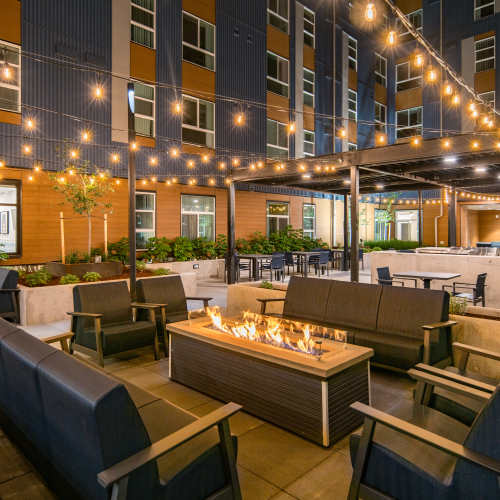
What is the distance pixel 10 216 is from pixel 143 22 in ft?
21.6

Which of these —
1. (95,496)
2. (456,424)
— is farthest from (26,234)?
(456,424)

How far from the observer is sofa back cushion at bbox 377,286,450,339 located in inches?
147

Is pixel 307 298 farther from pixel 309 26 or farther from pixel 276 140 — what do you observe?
pixel 309 26

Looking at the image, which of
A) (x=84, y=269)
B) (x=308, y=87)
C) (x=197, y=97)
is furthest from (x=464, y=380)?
(x=308, y=87)

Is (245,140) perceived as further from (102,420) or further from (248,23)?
(102,420)

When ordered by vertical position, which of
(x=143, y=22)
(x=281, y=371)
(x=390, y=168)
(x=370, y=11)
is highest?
(x=143, y=22)

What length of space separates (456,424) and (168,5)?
13050 mm

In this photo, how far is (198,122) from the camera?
41.9ft

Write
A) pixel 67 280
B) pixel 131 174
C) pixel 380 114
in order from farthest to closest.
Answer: pixel 380 114 → pixel 67 280 → pixel 131 174

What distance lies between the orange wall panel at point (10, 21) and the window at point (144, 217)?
4.46m

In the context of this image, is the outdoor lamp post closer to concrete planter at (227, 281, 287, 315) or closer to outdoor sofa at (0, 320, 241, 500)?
concrete planter at (227, 281, 287, 315)

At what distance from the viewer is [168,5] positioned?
11.7 m

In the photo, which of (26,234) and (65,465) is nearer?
(65,465)

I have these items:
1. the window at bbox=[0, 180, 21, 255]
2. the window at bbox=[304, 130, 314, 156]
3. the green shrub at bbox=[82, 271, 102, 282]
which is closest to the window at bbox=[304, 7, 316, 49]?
the window at bbox=[304, 130, 314, 156]
